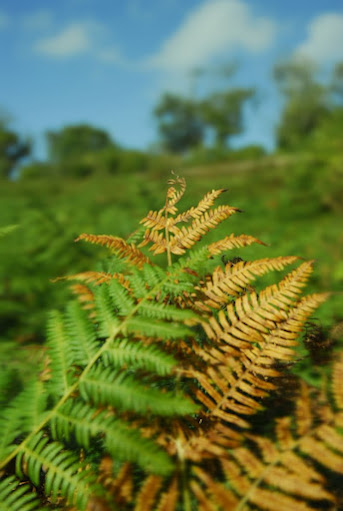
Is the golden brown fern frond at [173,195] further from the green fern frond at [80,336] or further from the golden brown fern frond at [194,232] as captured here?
the green fern frond at [80,336]

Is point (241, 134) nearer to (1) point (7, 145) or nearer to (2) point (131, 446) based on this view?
(1) point (7, 145)

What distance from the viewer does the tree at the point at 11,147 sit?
166 feet

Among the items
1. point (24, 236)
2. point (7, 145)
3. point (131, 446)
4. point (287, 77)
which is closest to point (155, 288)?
point (131, 446)

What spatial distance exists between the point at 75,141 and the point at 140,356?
2824 inches

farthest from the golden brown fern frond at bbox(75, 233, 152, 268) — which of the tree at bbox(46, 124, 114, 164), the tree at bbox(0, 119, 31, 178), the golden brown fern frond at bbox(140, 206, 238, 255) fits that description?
the tree at bbox(46, 124, 114, 164)

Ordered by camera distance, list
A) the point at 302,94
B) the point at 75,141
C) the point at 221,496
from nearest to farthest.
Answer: the point at 221,496 < the point at 302,94 < the point at 75,141

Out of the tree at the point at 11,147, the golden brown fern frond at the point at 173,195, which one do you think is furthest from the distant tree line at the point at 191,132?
the golden brown fern frond at the point at 173,195

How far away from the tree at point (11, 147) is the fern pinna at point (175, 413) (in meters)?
53.1

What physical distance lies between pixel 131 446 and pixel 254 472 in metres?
0.20

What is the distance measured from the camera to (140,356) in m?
0.69

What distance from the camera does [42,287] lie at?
379 cm

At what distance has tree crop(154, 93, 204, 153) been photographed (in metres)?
61.9

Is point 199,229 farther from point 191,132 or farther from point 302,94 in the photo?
point 191,132

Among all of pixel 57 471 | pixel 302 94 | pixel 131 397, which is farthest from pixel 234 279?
pixel 302 94
